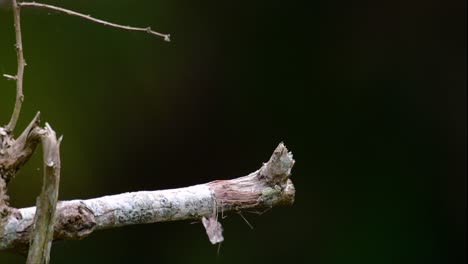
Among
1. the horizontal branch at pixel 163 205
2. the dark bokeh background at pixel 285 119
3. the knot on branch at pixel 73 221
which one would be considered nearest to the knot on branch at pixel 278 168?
the horizontal branch at pixel 163 205

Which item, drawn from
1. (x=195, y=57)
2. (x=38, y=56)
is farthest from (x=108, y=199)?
(x=195, y=57)

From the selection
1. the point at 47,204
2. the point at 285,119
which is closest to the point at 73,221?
the point at 47,204

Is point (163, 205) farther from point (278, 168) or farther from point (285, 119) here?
point (285, 119)

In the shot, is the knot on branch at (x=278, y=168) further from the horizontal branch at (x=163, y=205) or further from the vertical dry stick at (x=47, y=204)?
the vertical dry stick at (x=47, y=204)

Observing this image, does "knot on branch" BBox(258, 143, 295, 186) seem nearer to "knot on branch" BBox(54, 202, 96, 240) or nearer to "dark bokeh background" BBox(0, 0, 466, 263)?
"knot on branch" BBox(54, 202, 96, 240)

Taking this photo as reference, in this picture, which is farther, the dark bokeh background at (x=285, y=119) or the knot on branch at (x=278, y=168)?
the dark bokeh background at (x=285, y=119)
